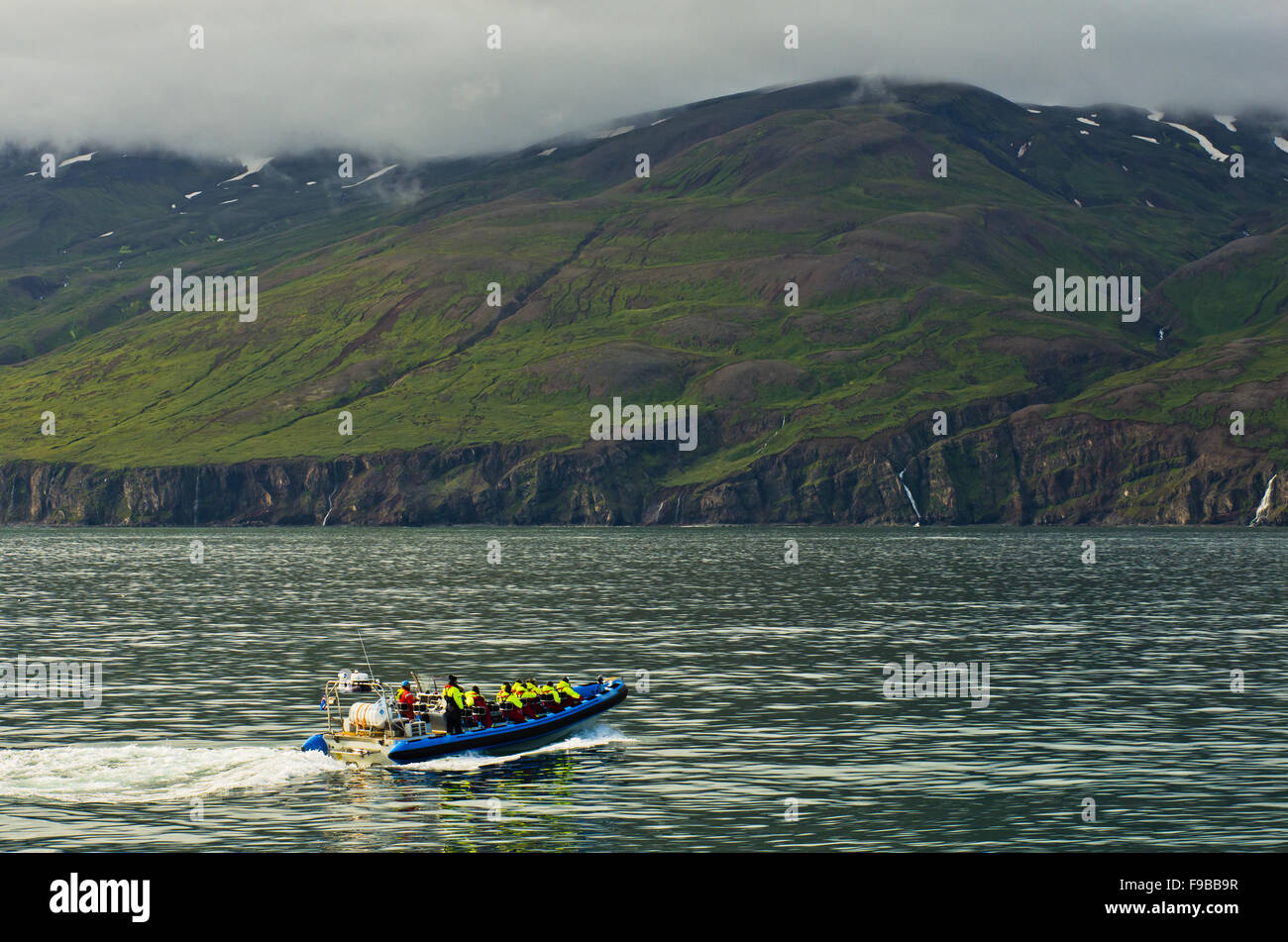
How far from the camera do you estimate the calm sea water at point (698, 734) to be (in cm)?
4491

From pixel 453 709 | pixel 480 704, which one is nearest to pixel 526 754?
pixel 480 704

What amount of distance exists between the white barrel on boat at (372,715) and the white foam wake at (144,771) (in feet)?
7.00

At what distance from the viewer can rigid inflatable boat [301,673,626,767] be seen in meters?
55.8

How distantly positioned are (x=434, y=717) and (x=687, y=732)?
37.8 feet

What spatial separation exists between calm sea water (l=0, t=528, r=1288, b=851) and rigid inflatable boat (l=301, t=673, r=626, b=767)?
33.9 inches

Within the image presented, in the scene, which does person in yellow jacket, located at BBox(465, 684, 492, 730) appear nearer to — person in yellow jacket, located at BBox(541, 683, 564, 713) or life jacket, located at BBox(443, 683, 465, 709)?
life jacket, located at BBox(443, 683, 465, 709)

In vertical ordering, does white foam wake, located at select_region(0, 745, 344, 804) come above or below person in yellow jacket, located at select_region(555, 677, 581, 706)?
below

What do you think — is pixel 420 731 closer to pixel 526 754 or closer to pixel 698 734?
pixel 526 754

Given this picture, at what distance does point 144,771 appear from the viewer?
53062 mm

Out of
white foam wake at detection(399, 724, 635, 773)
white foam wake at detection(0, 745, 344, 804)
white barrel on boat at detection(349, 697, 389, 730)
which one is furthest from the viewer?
white barrel on boat at detection(349, 697, 389, 730)

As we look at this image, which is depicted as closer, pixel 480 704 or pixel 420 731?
pixel 420 731

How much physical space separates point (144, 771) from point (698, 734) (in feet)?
75.8

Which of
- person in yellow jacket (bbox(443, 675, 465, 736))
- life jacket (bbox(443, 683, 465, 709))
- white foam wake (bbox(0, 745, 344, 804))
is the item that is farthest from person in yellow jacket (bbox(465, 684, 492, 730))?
white foam wake (bbox(0, 745, 344, 804))
